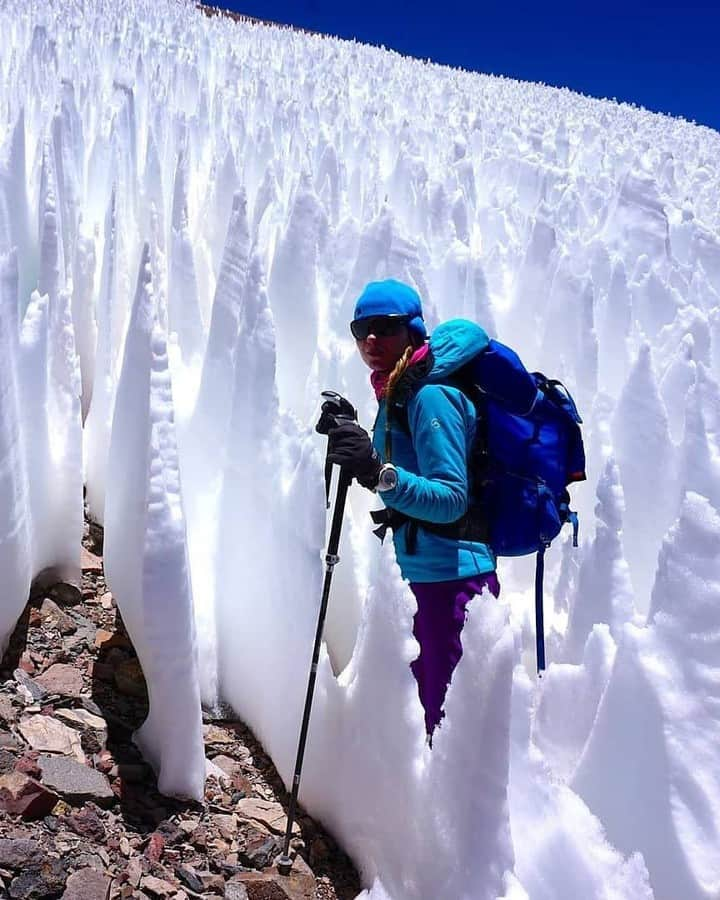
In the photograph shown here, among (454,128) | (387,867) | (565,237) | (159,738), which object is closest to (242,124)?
(565,237)

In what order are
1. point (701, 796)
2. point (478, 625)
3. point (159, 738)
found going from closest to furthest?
1. point (478, 625)
2. point (701, 796)
3. point (159, 738)

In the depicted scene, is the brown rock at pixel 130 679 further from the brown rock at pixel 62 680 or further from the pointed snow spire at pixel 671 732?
the pointed snow spire at pixel 671 732

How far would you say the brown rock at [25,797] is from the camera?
209cm

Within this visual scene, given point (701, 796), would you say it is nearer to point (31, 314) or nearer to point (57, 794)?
point (57, 794)

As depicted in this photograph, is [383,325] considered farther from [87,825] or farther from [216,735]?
[87,825]

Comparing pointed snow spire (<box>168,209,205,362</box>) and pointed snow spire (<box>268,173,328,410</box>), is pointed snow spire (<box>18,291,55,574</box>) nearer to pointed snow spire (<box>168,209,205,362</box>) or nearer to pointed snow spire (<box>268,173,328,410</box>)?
pointed snow spire (<box>168,209,205,362</box>)

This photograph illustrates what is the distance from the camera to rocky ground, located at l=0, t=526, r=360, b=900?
2.05 metres

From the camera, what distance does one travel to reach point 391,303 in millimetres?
2475

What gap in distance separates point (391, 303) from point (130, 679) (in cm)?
145

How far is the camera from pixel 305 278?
3.82 meters

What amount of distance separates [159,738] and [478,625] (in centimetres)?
109

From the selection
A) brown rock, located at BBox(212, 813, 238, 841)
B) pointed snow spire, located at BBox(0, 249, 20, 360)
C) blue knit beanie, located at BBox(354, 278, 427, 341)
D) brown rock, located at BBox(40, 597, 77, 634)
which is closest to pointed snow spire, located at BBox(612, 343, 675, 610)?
blue knit beanie, located at BBox(354, 278, 427, 341)

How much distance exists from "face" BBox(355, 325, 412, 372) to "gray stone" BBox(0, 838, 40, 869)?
1529 mm

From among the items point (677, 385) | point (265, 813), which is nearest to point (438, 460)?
point (265, 813)
